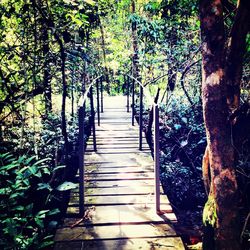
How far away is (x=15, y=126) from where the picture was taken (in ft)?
18.4

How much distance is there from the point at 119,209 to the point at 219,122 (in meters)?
1.46

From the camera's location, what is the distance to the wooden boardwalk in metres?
2.78

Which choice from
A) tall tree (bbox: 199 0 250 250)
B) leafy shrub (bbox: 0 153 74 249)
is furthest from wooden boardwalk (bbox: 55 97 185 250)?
tall tree (bbox: 199 0 250 250)

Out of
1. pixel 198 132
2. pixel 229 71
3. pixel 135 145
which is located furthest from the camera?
pixel 198 132

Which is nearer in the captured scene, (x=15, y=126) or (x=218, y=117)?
(x=218, y=117)

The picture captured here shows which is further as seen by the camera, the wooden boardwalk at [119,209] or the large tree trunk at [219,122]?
the large tree trunk at [219,122]

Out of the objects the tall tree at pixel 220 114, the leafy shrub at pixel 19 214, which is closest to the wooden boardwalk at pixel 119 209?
the leafy shrub at pixel 19 214

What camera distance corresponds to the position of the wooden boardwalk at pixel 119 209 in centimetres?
278

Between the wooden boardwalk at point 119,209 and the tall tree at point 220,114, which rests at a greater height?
the tall tree at point 220,114

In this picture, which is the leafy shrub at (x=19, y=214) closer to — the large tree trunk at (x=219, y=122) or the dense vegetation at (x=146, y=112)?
the dense vegetation at (x=146, y=112)

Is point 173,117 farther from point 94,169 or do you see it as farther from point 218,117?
point 218,117

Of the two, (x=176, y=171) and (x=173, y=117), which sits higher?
(x=173, y=117)

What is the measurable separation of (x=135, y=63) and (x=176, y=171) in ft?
14.1

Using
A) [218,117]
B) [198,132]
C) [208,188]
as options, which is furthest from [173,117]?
[218,117]
